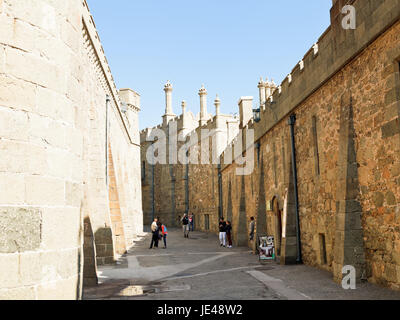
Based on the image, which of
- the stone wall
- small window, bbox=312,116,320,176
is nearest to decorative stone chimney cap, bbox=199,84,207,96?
small window, bbox=312,116,320,176

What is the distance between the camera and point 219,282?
983 centimetres

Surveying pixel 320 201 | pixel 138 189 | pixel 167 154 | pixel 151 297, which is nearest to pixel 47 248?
pixel 151 297

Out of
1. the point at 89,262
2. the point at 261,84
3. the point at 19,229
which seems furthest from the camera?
the point at 261,84

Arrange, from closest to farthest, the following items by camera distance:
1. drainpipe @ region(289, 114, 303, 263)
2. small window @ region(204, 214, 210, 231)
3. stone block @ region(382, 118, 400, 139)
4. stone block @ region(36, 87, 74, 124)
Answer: stone block @ region(36, 87, 74, 124) < stone block @ region(382, 118, 400, 139) < drainpipe @ region(289, 114, 303, 263) < small window @ region(204, 214, 210, 231)

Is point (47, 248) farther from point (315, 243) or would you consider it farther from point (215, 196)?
point (215, 196)

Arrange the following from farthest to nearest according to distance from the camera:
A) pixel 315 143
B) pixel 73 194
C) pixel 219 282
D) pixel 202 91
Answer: pixel 202 91 < pixel 315 143 < pixel 219 282 < pixel 73 194

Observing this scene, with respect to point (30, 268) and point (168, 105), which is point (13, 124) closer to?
point (30, 268)

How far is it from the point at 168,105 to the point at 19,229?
144 feet

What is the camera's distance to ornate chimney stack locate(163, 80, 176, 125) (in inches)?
1849

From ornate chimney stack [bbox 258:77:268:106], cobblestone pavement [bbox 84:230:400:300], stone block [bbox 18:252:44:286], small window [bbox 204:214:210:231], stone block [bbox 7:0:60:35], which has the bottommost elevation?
small window [bbox 204:214:210:231]

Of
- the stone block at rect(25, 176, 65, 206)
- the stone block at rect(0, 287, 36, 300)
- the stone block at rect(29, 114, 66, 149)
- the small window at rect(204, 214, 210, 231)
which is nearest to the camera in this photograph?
the stone block at rect(0, 287, 36, 300)

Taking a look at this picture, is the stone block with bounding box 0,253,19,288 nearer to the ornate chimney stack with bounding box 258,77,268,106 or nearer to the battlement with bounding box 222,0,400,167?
the battlement with bounding box 222,0,400,167

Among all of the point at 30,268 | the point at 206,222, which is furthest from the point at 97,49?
the point at 206,222

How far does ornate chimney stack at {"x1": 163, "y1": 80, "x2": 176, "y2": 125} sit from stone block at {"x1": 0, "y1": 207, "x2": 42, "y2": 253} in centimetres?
4249
